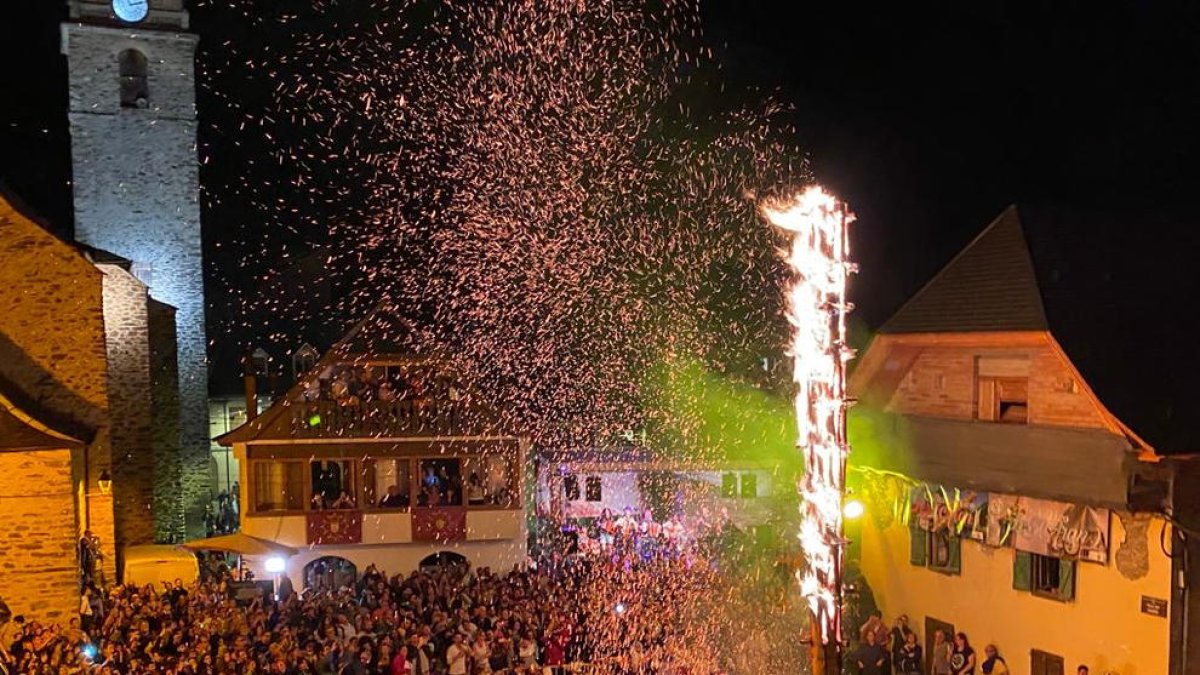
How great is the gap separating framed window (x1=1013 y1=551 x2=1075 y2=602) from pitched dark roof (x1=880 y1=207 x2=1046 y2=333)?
3419 millimetres

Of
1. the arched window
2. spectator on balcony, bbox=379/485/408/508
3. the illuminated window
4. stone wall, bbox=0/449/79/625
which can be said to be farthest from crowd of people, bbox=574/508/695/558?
the arched window

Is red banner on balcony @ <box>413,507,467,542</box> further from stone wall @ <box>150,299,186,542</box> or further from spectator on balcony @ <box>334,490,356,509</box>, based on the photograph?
stone wall @ <box>150,299,186,542</box>

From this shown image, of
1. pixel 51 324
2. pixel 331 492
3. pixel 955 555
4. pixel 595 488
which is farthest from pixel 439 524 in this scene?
pixel 955 555

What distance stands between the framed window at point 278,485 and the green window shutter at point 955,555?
45.4 feet

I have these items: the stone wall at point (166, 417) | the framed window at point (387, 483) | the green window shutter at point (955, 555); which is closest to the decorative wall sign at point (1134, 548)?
the green window shutter at point (955, 555)

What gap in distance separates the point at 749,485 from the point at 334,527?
1218cm

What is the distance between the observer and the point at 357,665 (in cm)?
1245

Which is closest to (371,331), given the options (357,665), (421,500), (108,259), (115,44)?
(421,500)

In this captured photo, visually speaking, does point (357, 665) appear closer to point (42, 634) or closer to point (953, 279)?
point (42, 634)

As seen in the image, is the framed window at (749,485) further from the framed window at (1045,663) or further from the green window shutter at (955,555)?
the framed window at (1045,663)

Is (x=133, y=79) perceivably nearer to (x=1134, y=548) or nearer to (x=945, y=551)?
(x=945, y=551)

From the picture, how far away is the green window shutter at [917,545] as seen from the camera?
15594 mm

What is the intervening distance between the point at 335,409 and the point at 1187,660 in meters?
16.7

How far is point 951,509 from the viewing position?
1452cm
